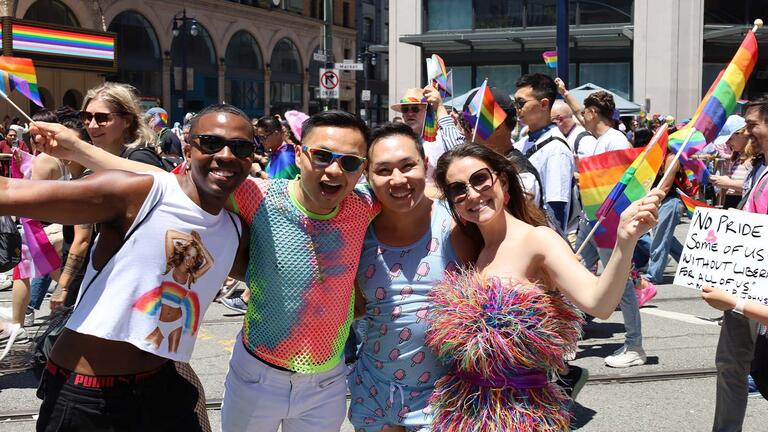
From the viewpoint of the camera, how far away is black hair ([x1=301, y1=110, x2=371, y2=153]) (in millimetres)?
2967

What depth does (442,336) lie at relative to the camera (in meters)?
2.85

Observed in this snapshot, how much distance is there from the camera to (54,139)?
2850 mm

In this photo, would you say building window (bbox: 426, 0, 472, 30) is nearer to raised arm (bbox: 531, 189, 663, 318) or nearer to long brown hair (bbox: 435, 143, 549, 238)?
long brown hair (bbox: 435, 143, 549, 238)

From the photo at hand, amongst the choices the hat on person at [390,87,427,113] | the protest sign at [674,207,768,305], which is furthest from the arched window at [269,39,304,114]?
the protest sign at [674,207,768,305]

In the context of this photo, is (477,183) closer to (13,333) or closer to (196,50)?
(13,333)

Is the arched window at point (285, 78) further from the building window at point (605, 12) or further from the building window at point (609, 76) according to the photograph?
the building window at point (605, 12)

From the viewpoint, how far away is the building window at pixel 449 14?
25406mm

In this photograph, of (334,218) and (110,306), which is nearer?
(110,306)

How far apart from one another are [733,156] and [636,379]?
5296mm

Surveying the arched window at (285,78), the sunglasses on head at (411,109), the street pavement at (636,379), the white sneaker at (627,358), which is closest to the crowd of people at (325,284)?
the street pavement at (636,379)

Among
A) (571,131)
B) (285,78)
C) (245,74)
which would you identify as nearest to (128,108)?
(571,131)

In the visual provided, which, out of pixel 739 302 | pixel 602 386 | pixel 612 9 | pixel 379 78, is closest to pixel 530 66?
pixel 612 9

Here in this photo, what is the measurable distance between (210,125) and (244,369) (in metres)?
0.90

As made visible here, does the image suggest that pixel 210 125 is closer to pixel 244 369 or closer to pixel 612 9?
pixel 244 369
